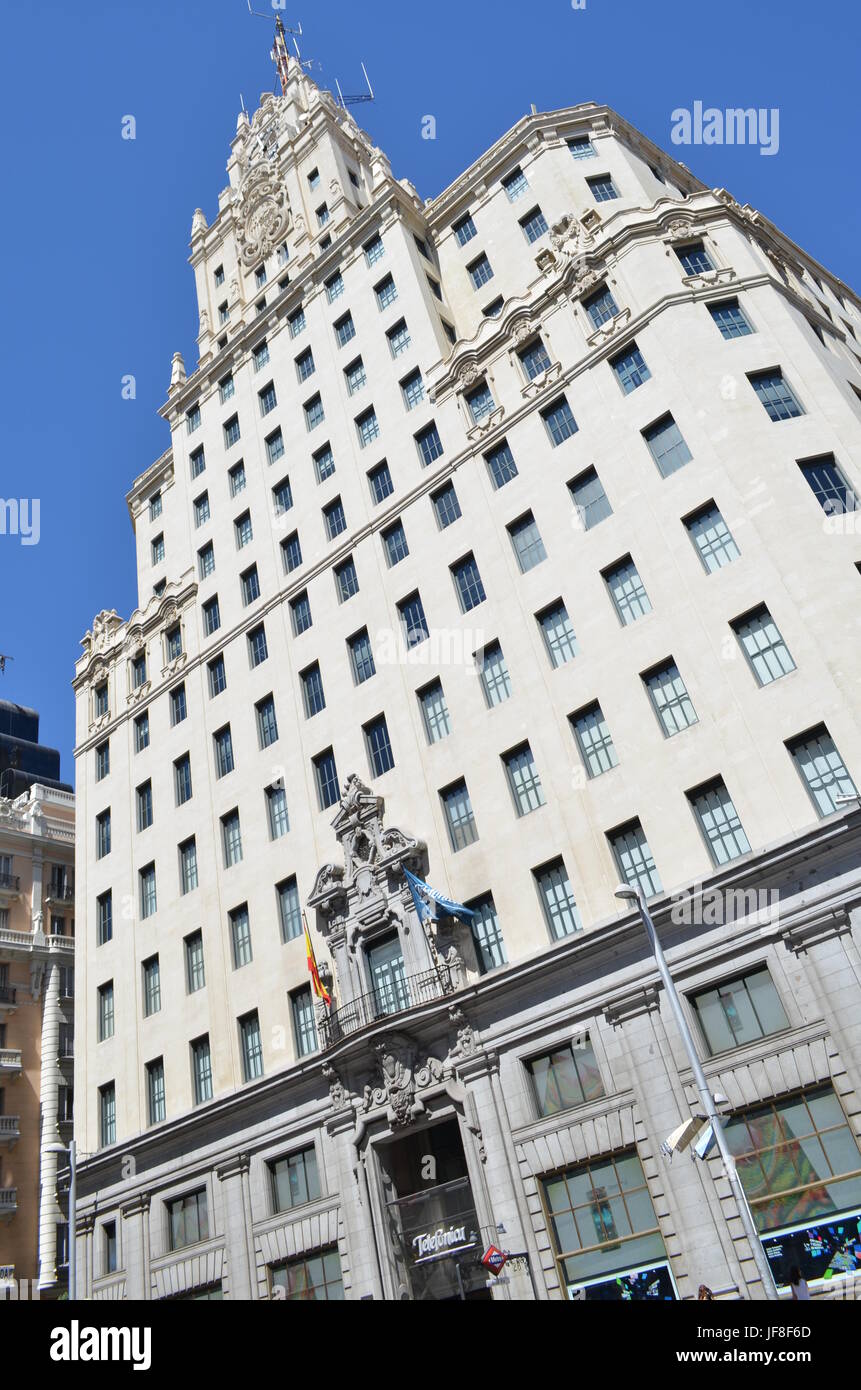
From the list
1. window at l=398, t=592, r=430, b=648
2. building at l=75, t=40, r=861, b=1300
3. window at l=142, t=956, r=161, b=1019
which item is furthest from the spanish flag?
window at l=398, t=592, r=430, b=648

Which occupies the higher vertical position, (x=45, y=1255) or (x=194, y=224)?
(x=194, y=224)

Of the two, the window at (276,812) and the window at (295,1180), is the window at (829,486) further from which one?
the window at (295,1180)

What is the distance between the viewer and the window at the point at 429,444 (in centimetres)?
3975

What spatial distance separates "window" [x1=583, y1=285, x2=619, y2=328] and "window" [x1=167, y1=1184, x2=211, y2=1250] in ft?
112

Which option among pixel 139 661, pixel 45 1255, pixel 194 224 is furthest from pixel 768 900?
pixel 194 224

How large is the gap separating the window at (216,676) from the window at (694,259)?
25161 mm

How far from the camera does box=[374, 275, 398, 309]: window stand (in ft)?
149

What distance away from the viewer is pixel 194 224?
65000mm

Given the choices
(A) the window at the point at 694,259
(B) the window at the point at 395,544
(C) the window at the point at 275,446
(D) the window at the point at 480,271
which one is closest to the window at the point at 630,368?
(A) the window at the point at 694,259

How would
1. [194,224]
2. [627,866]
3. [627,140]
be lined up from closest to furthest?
[627,866]
[627,140]
[194,224]

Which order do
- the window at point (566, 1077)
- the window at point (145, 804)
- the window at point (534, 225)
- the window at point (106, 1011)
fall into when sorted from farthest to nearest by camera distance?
→ the window at point (145, 804) → the window at point (534, 225) → the window at point (106, 1011) → the window at point (566, 1077)

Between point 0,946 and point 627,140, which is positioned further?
point 0,946
